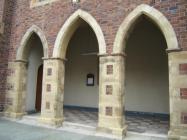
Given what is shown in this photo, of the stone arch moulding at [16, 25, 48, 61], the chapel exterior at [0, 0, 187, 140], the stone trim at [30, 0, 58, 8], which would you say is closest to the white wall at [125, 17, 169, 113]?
the chapel exterior at [0, 0, 187, 140]

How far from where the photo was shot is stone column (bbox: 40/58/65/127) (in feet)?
19.2

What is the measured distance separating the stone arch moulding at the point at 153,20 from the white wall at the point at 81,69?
3816mm

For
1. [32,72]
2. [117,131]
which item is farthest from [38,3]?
[117,131]

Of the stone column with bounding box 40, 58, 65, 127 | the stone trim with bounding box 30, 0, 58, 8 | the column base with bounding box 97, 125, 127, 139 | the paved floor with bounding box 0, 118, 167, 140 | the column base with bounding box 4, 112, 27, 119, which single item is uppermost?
the stone trim with bounding box 30, 0, 58, 8

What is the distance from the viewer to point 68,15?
6.01m

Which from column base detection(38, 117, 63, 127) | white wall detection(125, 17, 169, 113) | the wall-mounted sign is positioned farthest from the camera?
the wall-mounted sign

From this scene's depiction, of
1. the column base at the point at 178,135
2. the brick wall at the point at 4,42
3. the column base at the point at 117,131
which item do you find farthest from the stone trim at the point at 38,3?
the column base at the point at 178,135

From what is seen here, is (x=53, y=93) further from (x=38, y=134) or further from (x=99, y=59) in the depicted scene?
(x=99, y=59)

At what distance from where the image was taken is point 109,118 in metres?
4.98

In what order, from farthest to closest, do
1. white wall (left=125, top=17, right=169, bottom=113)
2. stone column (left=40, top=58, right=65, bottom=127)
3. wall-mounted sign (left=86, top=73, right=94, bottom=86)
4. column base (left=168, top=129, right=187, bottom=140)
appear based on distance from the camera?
wall-mounted sign (left=86, top=73, right=94, bottom=86), white wall (left=125, top=17, right=169, bottom=113), stone column (left=40, top=58, right=65, bottom=127), column base (left=168, top=129, right=187, bottom=140)

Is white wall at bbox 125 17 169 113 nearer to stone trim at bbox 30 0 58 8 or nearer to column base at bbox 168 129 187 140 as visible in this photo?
column base at bbox 168 129 187 140

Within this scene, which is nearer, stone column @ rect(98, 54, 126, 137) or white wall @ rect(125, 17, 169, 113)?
stone column @ rect(98, 54, 126, 137)

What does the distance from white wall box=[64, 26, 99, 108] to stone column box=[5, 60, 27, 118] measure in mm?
2857

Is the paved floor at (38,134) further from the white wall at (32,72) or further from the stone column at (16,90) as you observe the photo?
the white wall at (32,72)
